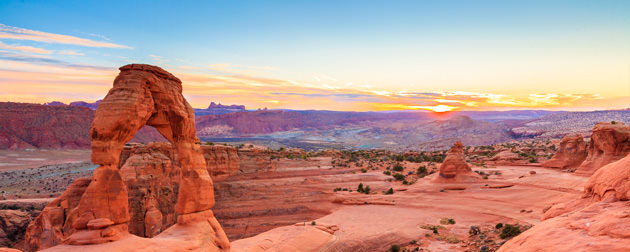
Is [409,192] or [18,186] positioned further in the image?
[18,186]

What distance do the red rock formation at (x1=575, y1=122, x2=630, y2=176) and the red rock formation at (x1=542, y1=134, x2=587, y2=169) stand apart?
4.25 meters

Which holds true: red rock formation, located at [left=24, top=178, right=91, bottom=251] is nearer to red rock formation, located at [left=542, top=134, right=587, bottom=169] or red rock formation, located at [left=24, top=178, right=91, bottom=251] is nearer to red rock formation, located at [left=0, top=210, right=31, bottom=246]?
red rock formation, located at [left=0, top=210, right=31, bottom=246]

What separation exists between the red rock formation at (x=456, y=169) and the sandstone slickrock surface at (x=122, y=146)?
2066cm

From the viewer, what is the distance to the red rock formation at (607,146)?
2370 cm

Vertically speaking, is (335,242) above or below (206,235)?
below

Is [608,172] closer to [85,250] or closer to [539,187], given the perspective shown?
[85,250]

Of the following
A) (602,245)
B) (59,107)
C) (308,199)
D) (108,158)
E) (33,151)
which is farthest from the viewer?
(59,107)

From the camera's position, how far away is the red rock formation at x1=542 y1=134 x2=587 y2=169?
29.7 m

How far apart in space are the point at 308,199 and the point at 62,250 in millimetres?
18065

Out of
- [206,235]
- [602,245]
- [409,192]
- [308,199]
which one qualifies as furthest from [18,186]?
[602,245]

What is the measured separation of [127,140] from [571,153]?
35282mm

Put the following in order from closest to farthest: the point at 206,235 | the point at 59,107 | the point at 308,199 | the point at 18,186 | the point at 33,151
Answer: the point at 206,235 → the point at 308,199 → the point at 18,186 → the point at 33,151 → the point at 59,107

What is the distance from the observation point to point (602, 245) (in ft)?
14.7

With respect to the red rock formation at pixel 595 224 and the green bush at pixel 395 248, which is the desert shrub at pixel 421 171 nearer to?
the green bush at pixel 395 248
